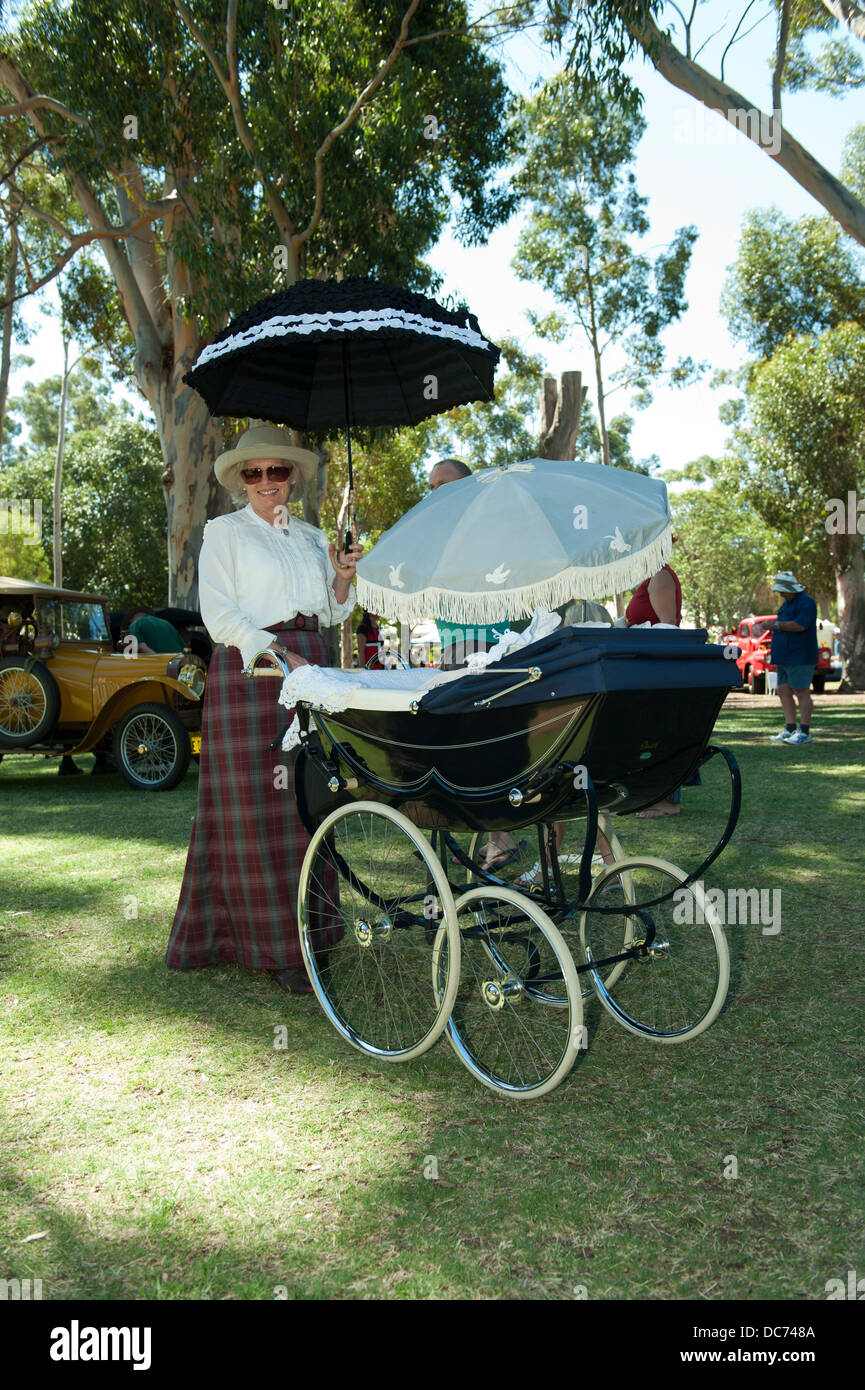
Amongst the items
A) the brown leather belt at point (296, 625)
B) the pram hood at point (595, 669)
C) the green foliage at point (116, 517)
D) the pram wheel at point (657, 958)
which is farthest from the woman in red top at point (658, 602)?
the green foliage at point (116, 517)

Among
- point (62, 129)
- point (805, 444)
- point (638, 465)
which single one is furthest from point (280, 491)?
point (638, 465)

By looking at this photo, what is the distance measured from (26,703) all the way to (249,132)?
261 inches

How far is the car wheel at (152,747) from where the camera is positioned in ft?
33.2

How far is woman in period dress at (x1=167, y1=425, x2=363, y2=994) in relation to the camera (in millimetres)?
4402

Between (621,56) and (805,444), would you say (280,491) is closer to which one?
(621,56)

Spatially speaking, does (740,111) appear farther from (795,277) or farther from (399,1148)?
(795,277)

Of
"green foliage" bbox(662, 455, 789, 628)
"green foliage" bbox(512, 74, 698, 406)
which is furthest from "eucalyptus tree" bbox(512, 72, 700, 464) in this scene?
"green foliage" bbox(662, 455, 789, 628)

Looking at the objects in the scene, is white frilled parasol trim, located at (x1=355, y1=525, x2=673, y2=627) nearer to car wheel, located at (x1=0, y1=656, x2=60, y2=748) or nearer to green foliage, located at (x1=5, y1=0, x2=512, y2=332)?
car wheel, located at (x1=0, y1=656, x2=60, y2=748)

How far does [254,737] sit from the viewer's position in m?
4.49

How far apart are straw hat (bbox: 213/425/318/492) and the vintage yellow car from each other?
567 cm

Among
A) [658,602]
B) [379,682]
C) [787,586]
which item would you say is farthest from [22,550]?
[379,682]

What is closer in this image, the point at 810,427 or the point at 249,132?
the point at 249,132

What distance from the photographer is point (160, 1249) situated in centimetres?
251

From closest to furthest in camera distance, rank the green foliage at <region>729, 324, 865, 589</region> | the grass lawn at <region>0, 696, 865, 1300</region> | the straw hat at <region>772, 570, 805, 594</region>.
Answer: the grass lawn at <region>0, 696, 865, 1300</region> → the straw hat at <region>772, 570, 805, 594</region> → the green foliage at <region>729, 324, 865, 589</region>
